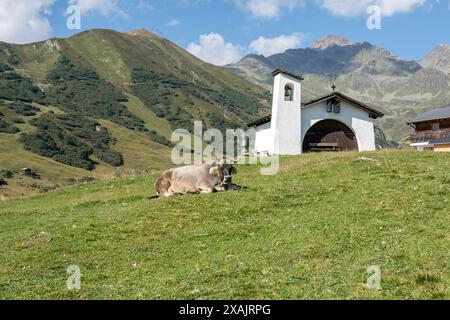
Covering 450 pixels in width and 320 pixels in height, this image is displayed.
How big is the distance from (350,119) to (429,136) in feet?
131

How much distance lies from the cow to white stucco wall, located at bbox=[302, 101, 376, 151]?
109ft

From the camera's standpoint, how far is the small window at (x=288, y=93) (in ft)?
184

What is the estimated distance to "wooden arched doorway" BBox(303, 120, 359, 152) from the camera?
58719mm

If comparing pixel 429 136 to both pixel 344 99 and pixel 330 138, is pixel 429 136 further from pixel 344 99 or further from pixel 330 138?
pixel 344 99

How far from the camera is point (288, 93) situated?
187 ft

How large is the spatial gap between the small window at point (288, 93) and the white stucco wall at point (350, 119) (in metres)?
2.34

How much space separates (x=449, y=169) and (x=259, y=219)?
1327 centimetres

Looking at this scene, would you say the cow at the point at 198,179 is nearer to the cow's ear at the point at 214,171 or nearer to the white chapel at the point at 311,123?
the cow's ear at the point at 214,171

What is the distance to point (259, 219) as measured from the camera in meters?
18.2

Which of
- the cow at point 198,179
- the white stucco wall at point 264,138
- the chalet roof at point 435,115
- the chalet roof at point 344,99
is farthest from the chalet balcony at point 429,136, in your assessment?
the cow at point 198,179
